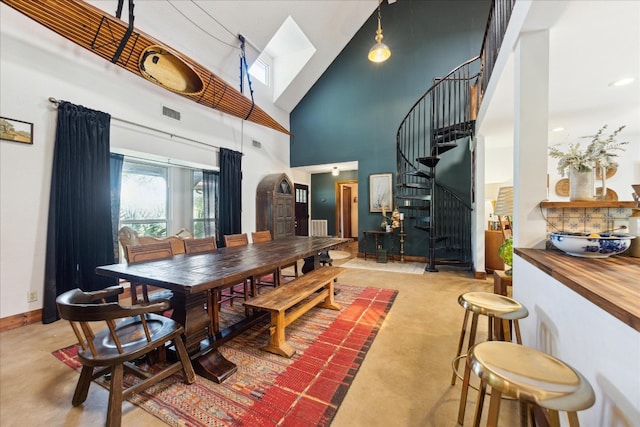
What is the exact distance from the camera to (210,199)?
16.1 feet

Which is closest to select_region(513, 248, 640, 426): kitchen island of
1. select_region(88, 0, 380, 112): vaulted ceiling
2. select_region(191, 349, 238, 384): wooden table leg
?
select_region(191, 349, 238, 384): wooden table leg

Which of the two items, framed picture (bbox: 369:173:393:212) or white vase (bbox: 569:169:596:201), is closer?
white vase (bbox: 569:169:596:201)

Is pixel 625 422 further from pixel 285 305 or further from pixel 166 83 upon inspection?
pixel 166 83

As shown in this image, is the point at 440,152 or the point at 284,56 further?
the point at 284,56

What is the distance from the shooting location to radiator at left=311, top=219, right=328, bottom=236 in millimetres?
8430

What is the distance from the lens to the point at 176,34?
3979 millimetres

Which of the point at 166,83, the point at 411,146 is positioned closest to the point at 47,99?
the point at 166,83

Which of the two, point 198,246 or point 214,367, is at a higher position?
point 198,246

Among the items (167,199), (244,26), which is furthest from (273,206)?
Answer: (244,26)

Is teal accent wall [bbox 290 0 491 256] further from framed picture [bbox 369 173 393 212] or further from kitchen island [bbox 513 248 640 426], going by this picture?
kitchen island [bbox 513 248 640 426]

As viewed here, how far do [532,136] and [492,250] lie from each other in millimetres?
3287

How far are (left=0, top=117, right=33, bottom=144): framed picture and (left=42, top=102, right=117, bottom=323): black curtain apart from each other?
209 mm

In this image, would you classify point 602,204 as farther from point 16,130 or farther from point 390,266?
point 16,130

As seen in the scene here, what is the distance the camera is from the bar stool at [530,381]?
76cm
